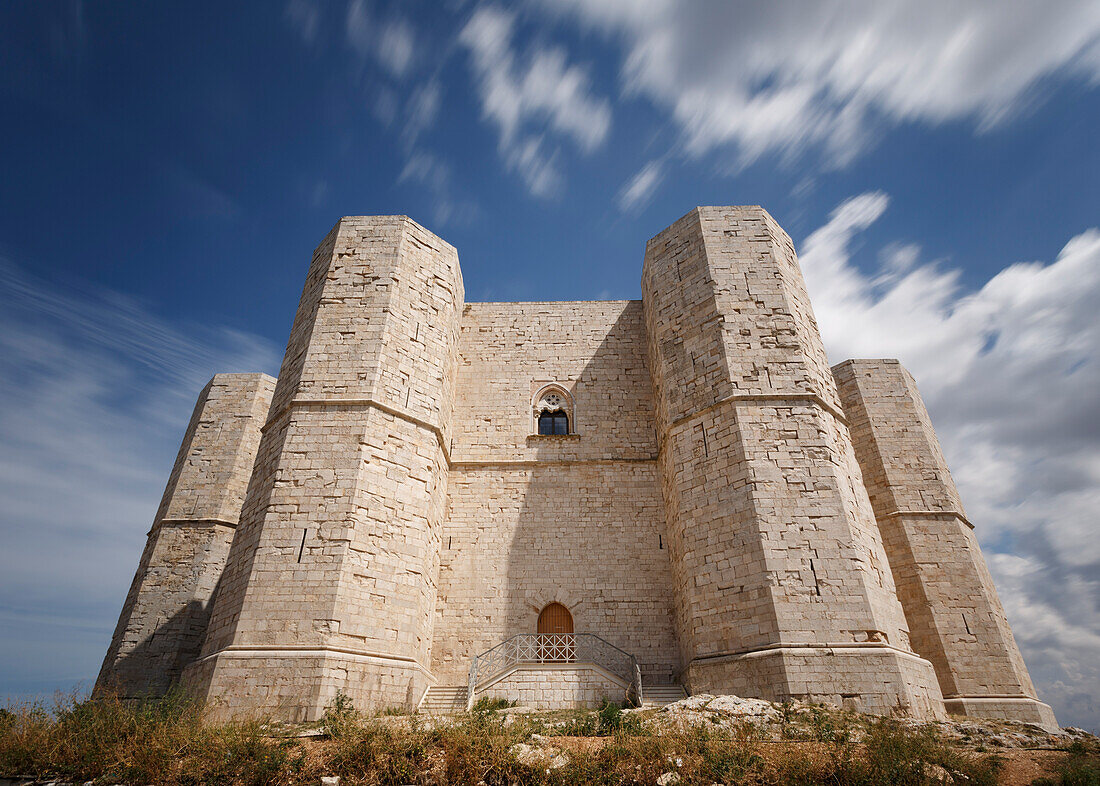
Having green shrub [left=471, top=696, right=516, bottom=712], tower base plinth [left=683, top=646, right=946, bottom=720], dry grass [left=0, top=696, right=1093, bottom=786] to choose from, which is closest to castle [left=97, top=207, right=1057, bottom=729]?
tower base plinth [left=683, top=646, right=946, bottom=720]

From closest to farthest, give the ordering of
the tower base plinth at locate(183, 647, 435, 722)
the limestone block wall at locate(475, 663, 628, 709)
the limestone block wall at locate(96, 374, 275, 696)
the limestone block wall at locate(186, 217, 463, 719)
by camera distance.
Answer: the tower base plinth at locate(183, 647, 435, 722), the limestone block wall at locate(186, 217, 463, 719), the limestone block wall at locate(475, 663, 628, 709), the limestone block wall at locate(96, 374, 275, 696)

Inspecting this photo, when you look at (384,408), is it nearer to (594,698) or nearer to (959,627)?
(594,698)

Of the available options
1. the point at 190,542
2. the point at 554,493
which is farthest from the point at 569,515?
the point at 190,542

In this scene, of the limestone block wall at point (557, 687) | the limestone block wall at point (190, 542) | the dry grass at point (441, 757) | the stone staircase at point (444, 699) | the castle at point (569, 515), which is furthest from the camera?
the limestone block wall at point (190, 542)

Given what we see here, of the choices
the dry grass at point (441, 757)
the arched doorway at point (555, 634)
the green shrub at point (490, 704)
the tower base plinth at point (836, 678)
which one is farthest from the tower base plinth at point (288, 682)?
the tower base plinth at point (836, 678)

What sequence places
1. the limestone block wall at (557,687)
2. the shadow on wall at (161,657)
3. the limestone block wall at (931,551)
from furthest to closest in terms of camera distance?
1. the shadow on wall at (161,657)
2. the limestone block wall at (931,551)
3. the limestone block wall at (557,687)

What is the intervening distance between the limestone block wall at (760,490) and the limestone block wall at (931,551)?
339 cm

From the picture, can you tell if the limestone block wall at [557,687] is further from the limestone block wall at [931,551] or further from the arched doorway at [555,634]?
the limestone block wall at [931,551]

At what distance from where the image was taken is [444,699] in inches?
401

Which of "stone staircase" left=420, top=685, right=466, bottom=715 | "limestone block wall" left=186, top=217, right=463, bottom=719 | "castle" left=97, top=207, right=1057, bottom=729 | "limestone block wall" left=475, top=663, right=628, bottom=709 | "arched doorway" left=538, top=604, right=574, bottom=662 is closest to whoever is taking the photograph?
"limestone block wall" left=186, top=217, right=463, bottom=719

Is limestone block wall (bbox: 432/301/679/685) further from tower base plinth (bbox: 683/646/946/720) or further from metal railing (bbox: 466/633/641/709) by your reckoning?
tower base plinth (bbox: 683/646/946/720)

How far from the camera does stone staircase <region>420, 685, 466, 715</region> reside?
979 cm

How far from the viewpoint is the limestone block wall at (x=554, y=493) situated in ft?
38.5

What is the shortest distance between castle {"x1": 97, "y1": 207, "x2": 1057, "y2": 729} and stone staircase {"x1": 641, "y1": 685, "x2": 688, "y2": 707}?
3.7 inches
